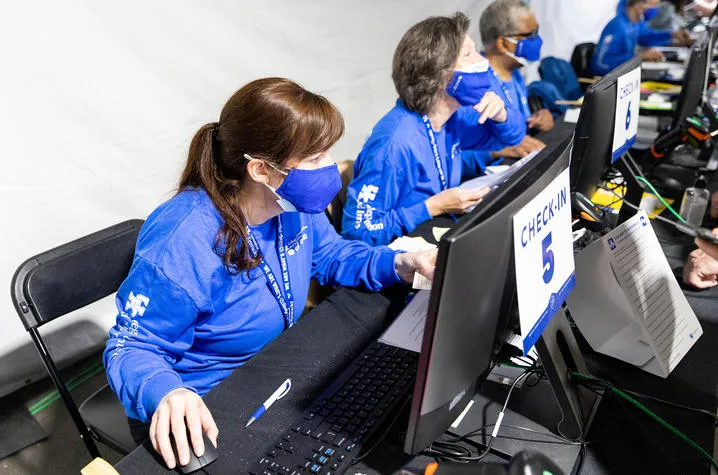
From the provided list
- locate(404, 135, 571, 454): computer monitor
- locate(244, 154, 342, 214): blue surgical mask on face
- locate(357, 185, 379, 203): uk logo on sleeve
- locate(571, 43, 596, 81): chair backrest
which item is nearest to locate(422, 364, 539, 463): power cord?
locate(404, 135, 571, 454): computer monitor

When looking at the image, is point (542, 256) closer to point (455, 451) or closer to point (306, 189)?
point (455, 451)

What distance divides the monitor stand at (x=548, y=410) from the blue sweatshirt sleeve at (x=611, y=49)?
13.0ft

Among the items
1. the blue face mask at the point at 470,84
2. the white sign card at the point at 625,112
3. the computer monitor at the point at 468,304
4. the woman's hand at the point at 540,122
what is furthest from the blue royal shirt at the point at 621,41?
the computer monitor at the point at 468,304

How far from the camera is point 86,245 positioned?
1.45 metres

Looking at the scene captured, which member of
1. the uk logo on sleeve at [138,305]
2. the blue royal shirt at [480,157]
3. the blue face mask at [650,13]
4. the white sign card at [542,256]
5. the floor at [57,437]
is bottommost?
the floor at [57,437]

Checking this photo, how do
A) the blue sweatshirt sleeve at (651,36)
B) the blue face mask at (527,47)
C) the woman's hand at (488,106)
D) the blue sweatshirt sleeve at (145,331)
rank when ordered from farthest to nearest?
the blue sweatshirt sleeve at (651,36)
the blue face mask at (527,47)
the woman's hand at (488,106)
the blue sweatshirt sleeve at (145,331)

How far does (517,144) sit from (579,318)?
5.01ft

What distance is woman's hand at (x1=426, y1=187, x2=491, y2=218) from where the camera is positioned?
185cm

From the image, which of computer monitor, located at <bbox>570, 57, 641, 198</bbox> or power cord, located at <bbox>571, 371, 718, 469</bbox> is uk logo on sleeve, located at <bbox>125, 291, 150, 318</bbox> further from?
computer monitor, located at <bbox>570, 57, 641, 198</bbox>

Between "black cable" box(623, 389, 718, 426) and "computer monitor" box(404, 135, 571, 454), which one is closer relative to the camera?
"computer monitor" box(404, 135, 571, 454)

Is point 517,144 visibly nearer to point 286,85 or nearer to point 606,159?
point 606,159

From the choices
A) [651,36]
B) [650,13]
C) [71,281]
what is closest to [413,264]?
[71,281]

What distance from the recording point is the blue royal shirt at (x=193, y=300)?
102cm

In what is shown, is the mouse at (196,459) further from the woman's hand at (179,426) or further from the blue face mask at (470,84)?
the blue face mask at (470,84)
